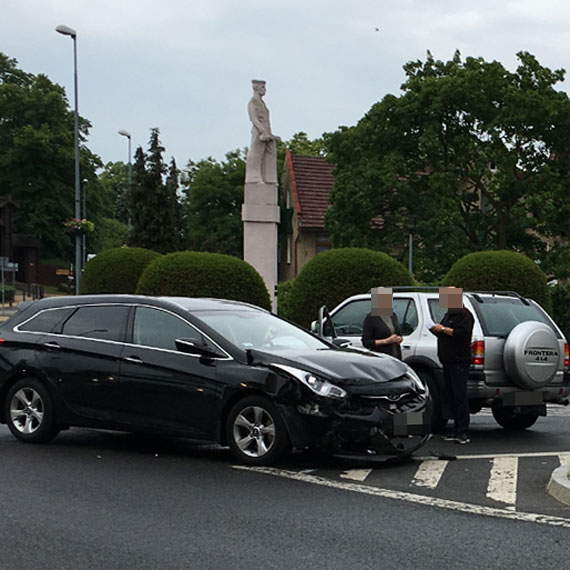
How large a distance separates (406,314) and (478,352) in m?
1.29

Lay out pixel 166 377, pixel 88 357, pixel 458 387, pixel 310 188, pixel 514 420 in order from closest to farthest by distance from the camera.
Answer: pixel 166 377
pixel 88 357
pixel 458 387
pixel 514 420
pixel 310 188

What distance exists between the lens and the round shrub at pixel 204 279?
2130 centimetres

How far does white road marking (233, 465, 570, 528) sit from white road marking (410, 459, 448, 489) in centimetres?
44

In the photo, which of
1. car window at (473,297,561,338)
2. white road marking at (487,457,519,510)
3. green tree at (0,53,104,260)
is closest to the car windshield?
white road marking at (487,457,519,510)

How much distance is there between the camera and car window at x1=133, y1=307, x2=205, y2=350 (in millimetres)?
→ 9711

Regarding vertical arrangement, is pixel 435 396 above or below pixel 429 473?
above

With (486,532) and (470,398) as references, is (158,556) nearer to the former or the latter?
(486,532)

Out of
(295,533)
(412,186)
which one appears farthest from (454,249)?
(295,533)

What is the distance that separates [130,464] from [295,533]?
326 cm

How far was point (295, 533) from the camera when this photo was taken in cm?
635

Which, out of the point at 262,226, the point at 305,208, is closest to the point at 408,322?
the point at 262,226

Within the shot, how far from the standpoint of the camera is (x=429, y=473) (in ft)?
28.7

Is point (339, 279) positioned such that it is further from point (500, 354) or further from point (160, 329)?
point (160, 329)

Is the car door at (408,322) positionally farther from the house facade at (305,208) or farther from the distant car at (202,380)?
the house facade at (305,208)
